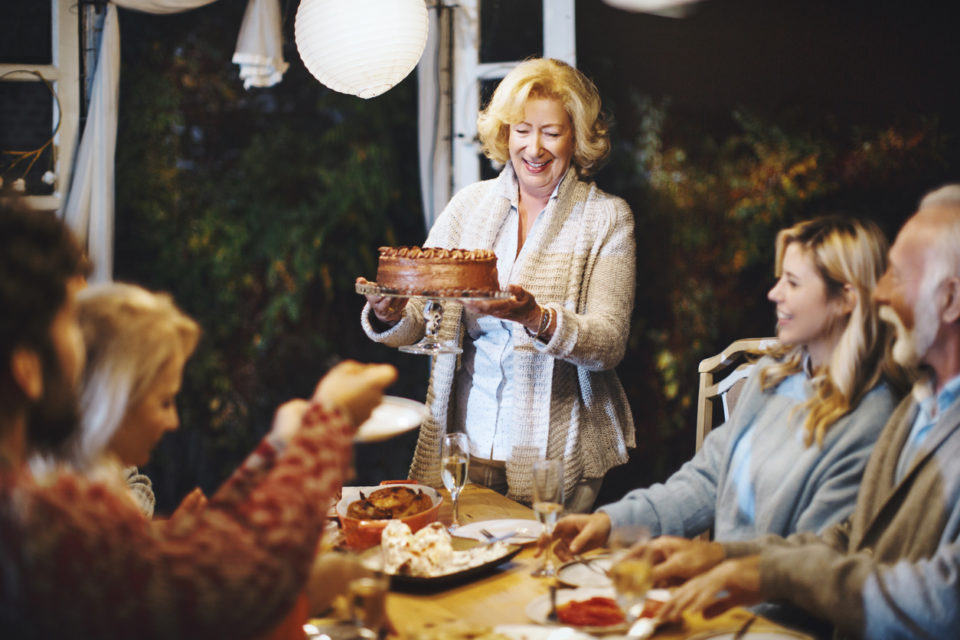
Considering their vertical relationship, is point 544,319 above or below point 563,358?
above

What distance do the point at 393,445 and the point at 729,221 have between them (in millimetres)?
2090

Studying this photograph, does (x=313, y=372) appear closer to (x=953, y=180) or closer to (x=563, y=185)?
(x=563, y=185)

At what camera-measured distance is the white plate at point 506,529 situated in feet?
6.22

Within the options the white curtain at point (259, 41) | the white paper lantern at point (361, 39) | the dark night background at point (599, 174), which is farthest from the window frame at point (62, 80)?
the white paper lantern at point (361, 39)

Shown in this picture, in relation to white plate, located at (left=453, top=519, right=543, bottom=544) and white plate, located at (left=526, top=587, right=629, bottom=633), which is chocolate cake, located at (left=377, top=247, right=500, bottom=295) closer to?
white plate, located at (left=453, top=519, right=543, bottom=544)

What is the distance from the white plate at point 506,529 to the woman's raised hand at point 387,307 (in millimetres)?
850

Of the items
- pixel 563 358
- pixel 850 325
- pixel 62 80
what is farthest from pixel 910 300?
pixel 62 80

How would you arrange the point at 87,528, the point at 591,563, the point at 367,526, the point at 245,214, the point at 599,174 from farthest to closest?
the point at 245,214 < the point at 599,174 < the point at 367,526 < the point at 591,563 < the point at 87,528

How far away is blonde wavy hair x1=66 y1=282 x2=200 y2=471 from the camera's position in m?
1.17

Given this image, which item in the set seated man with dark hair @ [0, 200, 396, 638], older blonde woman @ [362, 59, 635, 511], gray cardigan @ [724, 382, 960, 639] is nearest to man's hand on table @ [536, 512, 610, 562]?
gray cardigan @ [724, 382, 960, 639]

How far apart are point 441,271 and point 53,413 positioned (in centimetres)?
144

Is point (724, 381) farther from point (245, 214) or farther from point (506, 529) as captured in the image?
point (245, 214)

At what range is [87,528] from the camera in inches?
38.1

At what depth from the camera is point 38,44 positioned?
373 cm
